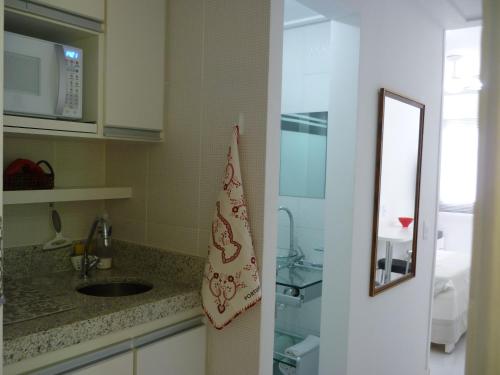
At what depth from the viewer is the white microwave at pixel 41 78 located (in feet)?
4.95

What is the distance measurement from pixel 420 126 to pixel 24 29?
2243mm

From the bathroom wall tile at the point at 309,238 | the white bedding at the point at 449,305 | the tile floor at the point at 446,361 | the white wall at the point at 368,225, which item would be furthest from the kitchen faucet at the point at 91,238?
the white bedding at the point at 449,305

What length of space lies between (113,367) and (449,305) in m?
3.18

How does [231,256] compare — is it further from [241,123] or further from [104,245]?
[104,245]

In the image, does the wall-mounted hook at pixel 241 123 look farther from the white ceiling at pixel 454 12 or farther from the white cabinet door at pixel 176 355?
the white ceiling at pixel 454 12

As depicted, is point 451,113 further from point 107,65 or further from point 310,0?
point 107,65

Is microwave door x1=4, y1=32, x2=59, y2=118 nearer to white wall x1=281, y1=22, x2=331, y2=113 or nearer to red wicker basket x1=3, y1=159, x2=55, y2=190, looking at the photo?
red wicker basket x1=3, y1=159, x2=55, y2=190

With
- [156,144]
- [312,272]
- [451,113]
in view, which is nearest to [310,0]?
[156,144]

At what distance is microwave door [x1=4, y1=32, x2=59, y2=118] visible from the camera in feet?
4.93

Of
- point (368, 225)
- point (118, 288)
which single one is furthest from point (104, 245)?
point (368, 225)

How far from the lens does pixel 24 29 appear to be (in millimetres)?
1670

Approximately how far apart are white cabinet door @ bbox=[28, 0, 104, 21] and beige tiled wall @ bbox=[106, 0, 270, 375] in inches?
13.5

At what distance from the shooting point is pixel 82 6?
162 centimetres

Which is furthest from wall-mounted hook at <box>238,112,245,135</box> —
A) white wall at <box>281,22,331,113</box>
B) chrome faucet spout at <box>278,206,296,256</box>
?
chrome faucet spout at <box>278,206,296,256</box>
